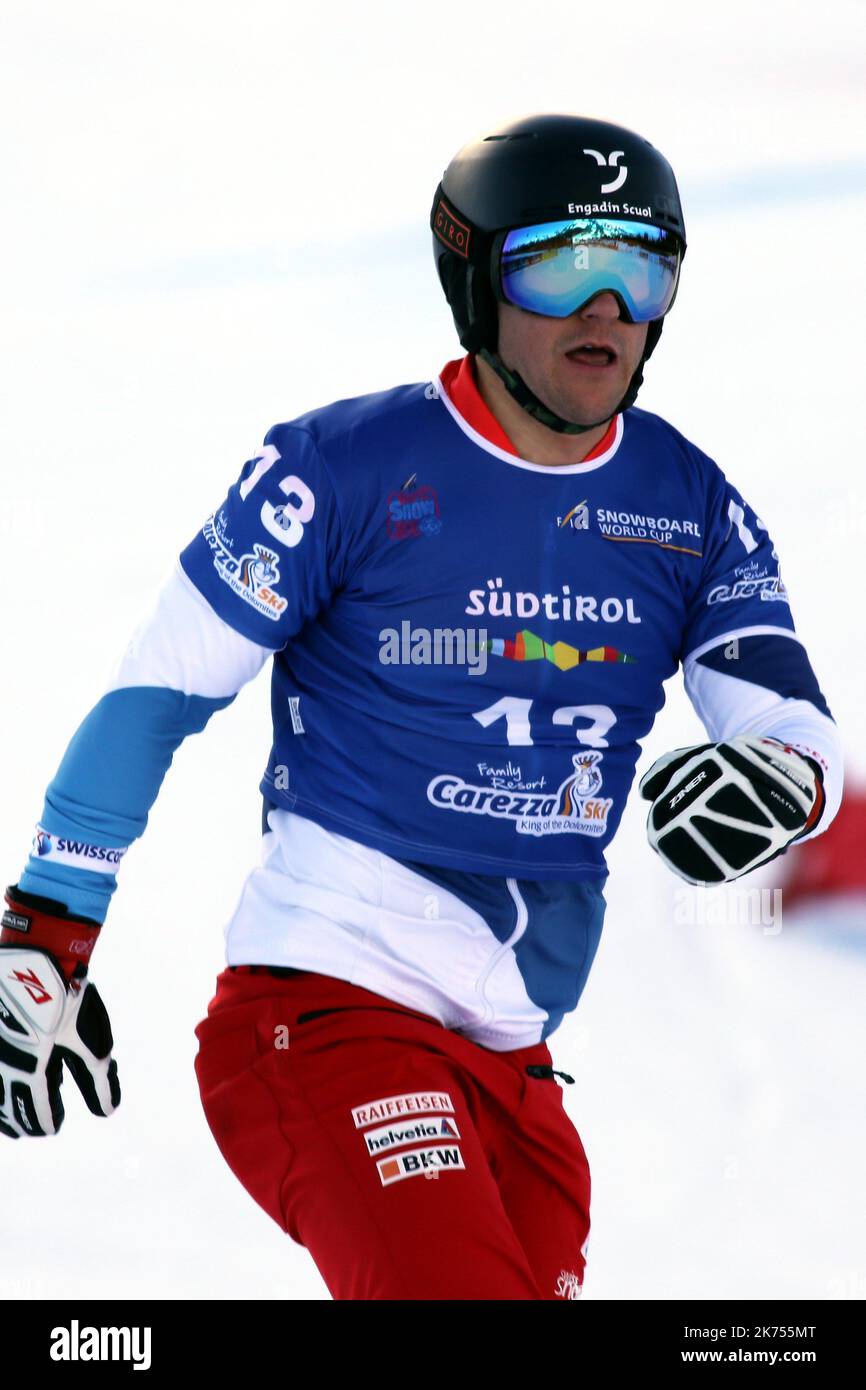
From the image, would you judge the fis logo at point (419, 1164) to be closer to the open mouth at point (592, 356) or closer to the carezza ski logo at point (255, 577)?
the carezza ski logo at point (255, 577)

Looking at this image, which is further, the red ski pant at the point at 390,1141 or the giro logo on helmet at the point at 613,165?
the giro logo on helmet at the point at 613,165

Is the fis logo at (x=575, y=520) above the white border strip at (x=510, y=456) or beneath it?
beneath

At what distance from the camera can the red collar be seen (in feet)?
7.39

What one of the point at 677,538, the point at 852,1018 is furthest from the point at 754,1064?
the point at 677,538

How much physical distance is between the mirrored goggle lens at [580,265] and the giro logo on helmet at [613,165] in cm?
4

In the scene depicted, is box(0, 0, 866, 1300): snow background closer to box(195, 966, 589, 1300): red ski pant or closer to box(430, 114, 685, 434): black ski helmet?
box(195, 966, 589, 1300): red ski pant

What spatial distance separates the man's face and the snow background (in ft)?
4.90

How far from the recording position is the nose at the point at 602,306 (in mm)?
2197

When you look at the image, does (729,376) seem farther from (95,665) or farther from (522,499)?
(522,499)

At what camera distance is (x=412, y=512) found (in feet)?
7.11

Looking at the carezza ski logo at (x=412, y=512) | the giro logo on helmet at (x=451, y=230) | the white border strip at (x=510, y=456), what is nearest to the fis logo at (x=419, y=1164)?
the carezza ski logo at (x=412, y=512)

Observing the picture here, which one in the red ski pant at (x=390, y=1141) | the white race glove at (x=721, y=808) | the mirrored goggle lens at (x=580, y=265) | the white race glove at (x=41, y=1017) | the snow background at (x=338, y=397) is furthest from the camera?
the snow background at (x=338, y=397)

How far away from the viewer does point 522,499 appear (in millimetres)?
2209

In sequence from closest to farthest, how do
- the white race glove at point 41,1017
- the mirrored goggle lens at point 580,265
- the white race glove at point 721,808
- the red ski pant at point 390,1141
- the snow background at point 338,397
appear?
the red ski pant at point 390,1141 < the white race glove at point 721,808 < the white race glove at point 41,1017 < the mirrored goggle lens at point 580,265 < the snow background at point 338,397
